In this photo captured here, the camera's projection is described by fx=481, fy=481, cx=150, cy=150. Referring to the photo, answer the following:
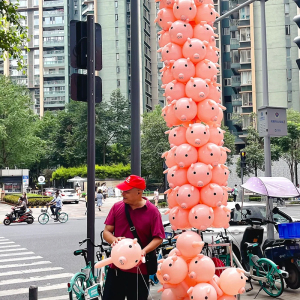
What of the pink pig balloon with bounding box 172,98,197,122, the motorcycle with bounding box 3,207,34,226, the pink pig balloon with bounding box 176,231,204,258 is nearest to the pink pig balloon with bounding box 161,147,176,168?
the pink pig balloon with bounding box 172,98,197,122

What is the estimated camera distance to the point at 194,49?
602 cm

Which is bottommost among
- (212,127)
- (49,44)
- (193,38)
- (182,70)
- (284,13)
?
(212,127)

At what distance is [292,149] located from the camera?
46.1 meters

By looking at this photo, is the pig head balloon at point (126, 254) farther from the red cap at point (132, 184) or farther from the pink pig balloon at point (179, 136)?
the pink pig balloon at point (179, 136)

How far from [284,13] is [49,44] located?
51424 mm

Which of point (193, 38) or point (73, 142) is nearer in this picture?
point (193, 38)

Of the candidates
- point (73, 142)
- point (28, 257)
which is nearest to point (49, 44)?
point (73, 142)

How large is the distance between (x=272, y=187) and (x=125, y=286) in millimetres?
4558

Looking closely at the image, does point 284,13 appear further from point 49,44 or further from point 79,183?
point 49,44

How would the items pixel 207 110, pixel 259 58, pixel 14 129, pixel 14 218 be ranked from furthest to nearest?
pixel 259 58 → pixel 14 129 → pixel 14 218 → pixel 207 110

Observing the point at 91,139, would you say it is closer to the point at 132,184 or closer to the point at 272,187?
the point at 132,184

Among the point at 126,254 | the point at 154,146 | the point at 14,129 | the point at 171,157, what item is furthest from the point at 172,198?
the point at 14,129

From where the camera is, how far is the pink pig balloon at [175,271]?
18.0 ft

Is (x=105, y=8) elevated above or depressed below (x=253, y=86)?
above
